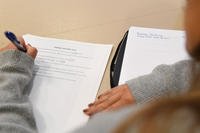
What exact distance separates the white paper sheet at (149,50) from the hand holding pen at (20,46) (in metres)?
0.25

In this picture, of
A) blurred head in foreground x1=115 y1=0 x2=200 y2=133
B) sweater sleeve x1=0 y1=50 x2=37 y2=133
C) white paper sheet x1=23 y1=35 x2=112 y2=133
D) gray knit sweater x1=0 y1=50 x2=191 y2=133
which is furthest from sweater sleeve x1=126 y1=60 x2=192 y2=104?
blurred head in foreground x1=115 y1=0 x2=200 y2=133

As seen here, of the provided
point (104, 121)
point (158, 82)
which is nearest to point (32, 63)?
point (158, 82)

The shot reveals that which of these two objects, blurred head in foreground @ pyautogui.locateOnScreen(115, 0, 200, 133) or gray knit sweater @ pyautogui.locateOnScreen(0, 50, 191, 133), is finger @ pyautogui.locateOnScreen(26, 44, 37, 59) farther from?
blurred head in foreground @ pyautogui.locateOnScreen(115, 0, 200, 133)

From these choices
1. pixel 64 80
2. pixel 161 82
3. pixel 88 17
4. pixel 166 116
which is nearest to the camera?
pixel 166 116

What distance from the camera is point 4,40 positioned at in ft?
3.61

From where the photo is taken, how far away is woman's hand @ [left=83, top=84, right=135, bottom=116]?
85cm

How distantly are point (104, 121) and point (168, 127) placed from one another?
0.13 meters

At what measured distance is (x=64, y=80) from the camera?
3.10ft

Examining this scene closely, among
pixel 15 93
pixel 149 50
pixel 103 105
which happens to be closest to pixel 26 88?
pixel 15 93

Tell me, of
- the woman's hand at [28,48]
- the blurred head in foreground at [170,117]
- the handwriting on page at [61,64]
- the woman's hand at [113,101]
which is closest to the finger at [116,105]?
the woman's hand at [113,101]

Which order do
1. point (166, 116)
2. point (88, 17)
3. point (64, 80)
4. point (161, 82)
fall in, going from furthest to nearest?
1. point (88, 17)
2. point (64, 80)
3. point (161, 82)
4. point (166, 116)

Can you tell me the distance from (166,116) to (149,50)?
0.60 metres

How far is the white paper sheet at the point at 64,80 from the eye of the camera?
0.86 meters

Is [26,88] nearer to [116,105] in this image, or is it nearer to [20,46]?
[20,46]
